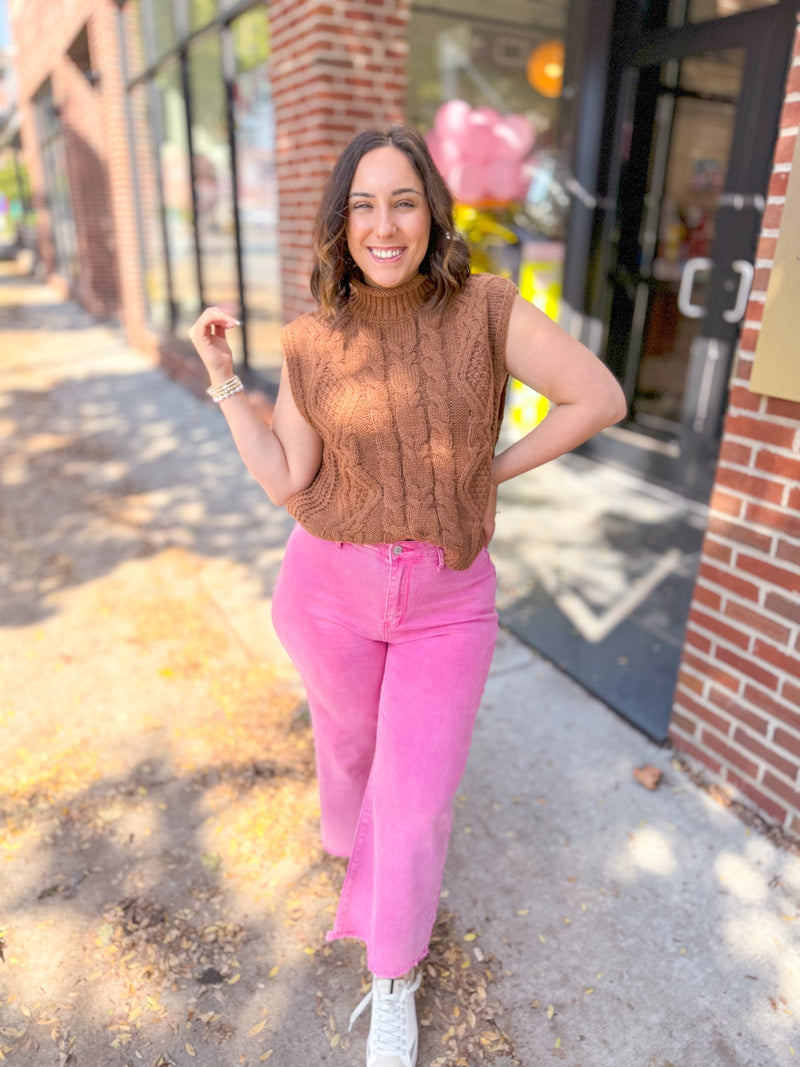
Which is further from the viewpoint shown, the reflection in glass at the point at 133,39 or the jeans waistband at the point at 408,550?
the reflection in glass at the point at 133,39

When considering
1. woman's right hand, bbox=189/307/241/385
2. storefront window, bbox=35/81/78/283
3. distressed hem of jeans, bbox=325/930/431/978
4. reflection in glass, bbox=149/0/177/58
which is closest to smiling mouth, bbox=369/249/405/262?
woman's right hand, bbox=189/307/241/385

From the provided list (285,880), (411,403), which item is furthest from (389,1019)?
(411,403)

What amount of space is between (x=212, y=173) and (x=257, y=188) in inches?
53.7

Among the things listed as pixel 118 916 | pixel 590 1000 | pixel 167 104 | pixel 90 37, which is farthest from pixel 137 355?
pixel 590 1000

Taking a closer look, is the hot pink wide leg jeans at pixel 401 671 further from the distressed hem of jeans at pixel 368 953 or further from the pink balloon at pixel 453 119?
the pink balloon at pixel 453 119

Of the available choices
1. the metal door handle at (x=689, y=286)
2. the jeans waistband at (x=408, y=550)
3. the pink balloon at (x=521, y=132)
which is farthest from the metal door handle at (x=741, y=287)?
the jeans waistband at (x=408, y=550)

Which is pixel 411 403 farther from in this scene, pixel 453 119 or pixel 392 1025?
pixel 453 119

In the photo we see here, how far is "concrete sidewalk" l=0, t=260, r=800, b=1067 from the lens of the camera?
194 centimetres

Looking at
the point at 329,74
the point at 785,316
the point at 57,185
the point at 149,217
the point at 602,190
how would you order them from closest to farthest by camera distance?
the point at 785,316, the point at 329,74, the point at 602,190, the point at 149,217, the point at 57,185

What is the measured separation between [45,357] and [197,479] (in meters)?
5.67

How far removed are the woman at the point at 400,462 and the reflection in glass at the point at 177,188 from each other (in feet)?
24.2

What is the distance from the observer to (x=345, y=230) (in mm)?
1714

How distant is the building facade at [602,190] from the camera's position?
2.52 m

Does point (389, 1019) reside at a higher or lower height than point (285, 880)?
higher
